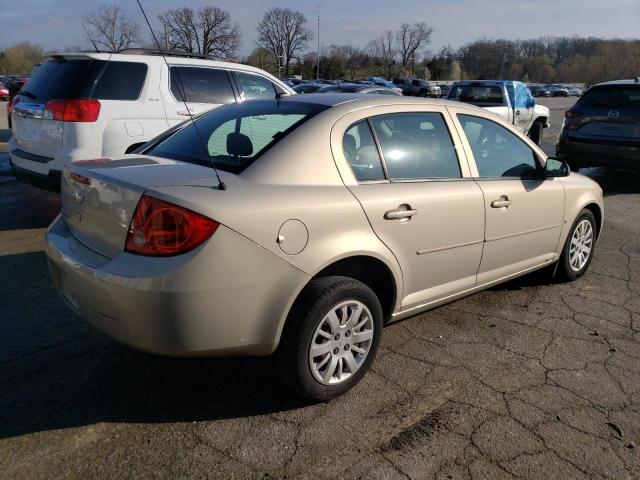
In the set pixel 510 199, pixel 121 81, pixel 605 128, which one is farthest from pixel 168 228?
pixel 605 128

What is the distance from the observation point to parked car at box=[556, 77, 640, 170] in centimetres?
863

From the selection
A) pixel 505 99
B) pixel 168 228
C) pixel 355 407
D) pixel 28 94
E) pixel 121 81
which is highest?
pixel 121 81

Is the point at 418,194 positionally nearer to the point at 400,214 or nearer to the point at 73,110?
the point at 400,214

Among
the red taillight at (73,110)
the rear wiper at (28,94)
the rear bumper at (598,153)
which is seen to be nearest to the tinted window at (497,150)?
the red taillight at (73,110)

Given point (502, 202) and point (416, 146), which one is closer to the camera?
point (416, 146)

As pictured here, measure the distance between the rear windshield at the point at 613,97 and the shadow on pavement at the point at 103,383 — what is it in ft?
26.4

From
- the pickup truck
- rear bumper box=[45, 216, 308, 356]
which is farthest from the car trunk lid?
the pickup truck

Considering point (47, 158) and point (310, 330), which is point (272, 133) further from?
point (47, 158)

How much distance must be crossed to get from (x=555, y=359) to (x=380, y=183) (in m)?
1.60

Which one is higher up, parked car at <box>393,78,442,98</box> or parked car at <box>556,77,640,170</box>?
parked car at <box>556,77,640,170</box>

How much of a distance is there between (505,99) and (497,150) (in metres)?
10.3

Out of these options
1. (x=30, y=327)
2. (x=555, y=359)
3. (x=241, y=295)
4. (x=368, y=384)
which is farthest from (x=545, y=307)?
(x=30, y=327)

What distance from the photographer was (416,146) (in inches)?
135

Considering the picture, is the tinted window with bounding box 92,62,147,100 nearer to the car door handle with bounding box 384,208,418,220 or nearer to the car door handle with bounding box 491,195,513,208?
the car door handle with bounding box 384,208,418,220
